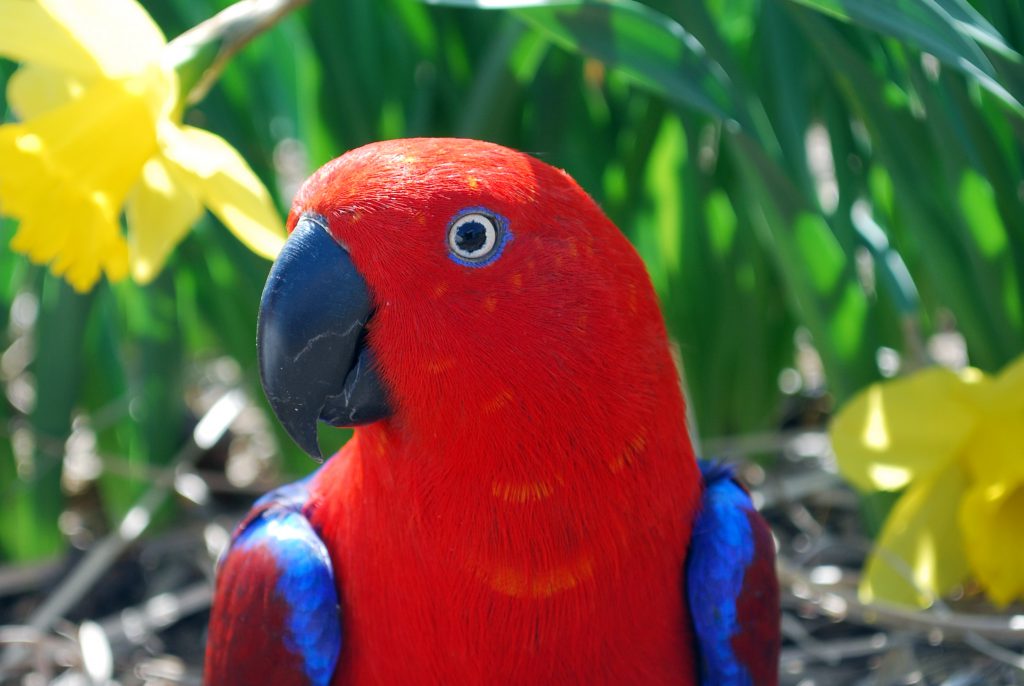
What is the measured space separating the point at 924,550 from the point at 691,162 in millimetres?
514

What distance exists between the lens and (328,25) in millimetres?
1259

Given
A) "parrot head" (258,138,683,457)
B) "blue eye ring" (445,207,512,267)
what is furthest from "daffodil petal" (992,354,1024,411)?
"blue eye ring" (445,207,512,267)

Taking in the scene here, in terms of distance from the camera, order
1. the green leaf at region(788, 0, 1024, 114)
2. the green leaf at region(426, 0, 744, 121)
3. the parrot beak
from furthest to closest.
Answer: the green leaf at region(426, 0, 744, 121) < the green leaf at region(788, 0, 1024, 114) < the parrot beak

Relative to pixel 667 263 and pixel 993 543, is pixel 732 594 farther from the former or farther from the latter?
pixel 667 263

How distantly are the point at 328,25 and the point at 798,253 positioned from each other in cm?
60

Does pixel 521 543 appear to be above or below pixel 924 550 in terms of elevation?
above

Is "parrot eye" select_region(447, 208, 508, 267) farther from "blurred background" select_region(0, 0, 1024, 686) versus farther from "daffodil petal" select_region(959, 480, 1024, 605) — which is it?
"daffodil petal" select_region(959, 480, 1024, 605)

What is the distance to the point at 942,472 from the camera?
1115mm

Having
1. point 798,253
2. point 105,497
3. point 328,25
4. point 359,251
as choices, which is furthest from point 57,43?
point 105,497

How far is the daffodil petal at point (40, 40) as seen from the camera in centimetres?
85

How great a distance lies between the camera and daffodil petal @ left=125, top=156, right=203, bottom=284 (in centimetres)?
96

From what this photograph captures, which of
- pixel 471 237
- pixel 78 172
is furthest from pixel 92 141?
pixel 471 237

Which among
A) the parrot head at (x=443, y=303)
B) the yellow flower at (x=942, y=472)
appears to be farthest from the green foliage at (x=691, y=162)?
the parrot head at (x=443, y=303)

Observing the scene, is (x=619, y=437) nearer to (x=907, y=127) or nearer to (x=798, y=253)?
(x=798, y=253)
